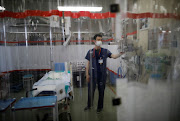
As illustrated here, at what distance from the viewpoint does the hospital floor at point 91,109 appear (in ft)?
3.66

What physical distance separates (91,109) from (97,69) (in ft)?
1.64

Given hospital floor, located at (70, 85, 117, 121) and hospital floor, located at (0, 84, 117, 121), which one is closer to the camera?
hospital floor, located at (0, 84, 117, 121)

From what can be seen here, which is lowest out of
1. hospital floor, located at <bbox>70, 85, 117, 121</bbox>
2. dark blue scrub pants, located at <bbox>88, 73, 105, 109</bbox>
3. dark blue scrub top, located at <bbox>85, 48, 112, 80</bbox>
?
hospital floor, located at <bbox>70, 85, 117, 121</bbox>

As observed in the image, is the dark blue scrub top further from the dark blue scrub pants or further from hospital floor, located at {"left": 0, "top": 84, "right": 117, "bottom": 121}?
hospital floor, located at {"left": 0, "top": 84, "right": 117, "bottom": 121}

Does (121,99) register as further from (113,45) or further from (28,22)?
(28,22)

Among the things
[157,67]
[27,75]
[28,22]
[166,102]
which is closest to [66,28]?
[28,22]

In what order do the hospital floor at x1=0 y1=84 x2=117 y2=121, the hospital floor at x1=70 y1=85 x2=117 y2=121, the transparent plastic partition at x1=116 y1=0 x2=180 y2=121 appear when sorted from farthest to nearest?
the hospital floor at x1=70 y1=85 x2=117 y2=121
the hospital floor at x1=0 y1=84 x2=117 y2=121
the transparent plastic partition at x1=116 y1=0 x2=180 y2=121

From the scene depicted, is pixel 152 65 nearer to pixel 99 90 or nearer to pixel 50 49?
pixel 99 90

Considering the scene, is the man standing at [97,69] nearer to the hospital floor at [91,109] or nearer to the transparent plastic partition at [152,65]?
the hospital floor at [91,109]

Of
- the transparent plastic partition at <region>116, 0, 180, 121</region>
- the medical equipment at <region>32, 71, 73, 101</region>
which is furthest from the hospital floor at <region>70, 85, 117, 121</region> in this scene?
the transparent plastic partition at <region>116, 0, 180, 121</region>

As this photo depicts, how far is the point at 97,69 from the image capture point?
46.1 inches

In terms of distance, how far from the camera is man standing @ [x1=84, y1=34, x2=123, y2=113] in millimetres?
1152

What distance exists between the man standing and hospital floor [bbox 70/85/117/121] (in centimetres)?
5

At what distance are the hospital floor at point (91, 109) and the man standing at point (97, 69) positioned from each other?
0.05m
